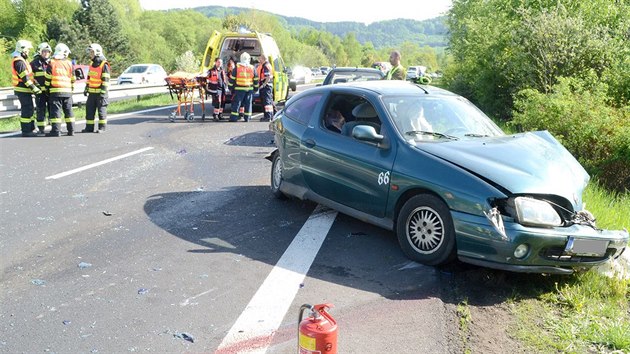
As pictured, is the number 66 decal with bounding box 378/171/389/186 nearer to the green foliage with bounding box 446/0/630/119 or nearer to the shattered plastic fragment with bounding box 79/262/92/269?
the shattered plastic fragment with bounding box 79/262/92/269

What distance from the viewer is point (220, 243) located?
18.8ft

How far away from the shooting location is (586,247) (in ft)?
15.3

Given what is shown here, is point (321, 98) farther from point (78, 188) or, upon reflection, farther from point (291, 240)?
point (78, 188)

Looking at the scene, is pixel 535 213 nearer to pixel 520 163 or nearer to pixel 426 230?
pixel 520 163

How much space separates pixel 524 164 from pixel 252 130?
9.92 meters

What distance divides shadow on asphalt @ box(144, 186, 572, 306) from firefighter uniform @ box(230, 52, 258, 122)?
818 centimetres

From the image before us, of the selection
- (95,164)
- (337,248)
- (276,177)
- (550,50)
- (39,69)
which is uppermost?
(550,50)

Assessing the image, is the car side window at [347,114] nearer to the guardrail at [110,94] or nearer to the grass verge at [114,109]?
the grass verge at [114,109]

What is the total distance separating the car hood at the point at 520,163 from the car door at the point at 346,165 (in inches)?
18.9

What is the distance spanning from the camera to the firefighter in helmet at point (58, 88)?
12398 millimetres

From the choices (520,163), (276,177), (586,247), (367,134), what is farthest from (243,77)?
(586,247)

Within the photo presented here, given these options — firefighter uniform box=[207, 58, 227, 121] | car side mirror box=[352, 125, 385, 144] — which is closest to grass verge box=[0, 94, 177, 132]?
firefighter uniform box=[207, 58, 227, 121]

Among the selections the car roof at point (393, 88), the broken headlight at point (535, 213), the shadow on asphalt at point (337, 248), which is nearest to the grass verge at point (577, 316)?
the shadow on asphalt at point (337, 248)

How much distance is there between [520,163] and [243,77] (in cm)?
1121
